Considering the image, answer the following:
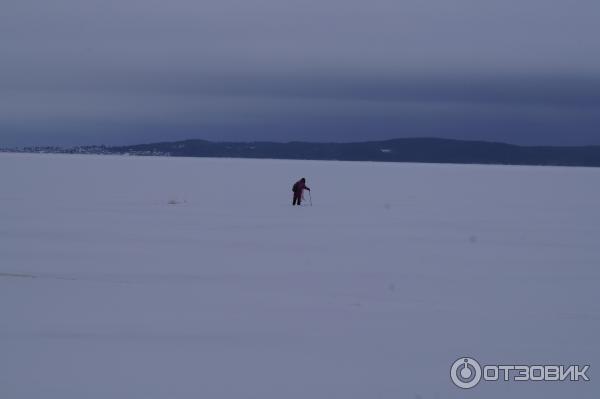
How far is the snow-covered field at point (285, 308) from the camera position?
272 inches

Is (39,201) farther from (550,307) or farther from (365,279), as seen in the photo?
(550,307)

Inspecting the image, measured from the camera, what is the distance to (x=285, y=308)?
939 cm

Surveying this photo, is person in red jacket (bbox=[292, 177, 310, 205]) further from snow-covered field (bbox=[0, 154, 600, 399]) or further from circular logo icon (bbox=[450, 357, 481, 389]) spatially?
circular logo icon (bbox=[450, 357, 481, 389])

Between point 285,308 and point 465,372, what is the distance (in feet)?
9.01

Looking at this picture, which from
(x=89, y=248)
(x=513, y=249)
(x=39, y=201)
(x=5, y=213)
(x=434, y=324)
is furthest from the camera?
(x=39, y=201)

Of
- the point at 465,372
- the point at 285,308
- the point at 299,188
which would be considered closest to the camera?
the point at 465,372

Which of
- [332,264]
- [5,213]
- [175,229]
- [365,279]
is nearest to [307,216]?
[175,229]

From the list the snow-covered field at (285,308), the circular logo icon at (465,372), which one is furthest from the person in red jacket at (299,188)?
the circular logo icon at (465,372)

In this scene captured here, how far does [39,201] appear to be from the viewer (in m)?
24.8

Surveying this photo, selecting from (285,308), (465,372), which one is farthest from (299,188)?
(465,372)

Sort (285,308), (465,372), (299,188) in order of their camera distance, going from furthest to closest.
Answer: (299,188), (285,308), (465,372)

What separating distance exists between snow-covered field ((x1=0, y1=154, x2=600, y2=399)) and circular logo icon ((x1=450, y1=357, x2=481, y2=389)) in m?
0.08

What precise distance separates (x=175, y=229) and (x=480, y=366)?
36.1ft

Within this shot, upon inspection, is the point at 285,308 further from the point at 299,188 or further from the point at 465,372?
the point at 299,188
